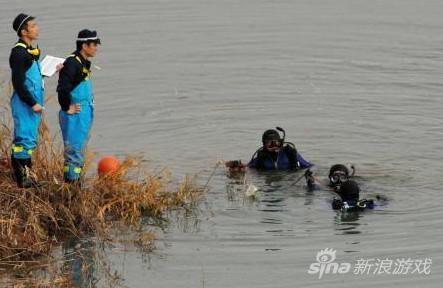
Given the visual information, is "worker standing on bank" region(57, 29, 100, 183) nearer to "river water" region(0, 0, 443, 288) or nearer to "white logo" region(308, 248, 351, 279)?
"river water" region(0, 0, 443, 288)

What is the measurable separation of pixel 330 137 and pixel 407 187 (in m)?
2.41

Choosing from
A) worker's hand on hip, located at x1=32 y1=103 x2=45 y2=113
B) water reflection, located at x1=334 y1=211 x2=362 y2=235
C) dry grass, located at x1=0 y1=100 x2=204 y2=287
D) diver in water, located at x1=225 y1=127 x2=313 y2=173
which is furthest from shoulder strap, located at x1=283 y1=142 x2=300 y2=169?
worker's hand on hip, located at x1=32 y1=103 x2=45 y2=113

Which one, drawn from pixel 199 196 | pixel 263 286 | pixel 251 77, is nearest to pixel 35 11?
pixel 251 77

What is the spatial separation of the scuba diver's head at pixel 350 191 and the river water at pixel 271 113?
0.24 metres

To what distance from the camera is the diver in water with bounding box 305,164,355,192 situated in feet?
44.2

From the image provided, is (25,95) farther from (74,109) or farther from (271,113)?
(271,113)

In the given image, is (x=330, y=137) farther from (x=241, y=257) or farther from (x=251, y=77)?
(x=241, y=257)

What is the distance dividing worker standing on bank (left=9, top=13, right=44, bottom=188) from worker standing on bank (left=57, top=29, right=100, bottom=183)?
0.92 ft

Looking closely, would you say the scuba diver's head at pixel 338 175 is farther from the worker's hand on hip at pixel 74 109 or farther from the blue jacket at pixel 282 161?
the worker's hand on hip at pixel 74 109

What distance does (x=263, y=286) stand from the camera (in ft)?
34.6

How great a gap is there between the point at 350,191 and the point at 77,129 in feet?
11.1

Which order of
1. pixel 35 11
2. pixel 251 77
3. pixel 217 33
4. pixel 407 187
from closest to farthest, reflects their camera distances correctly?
pixel 407 187 < pixel 251 77 < pixel 217 33 < pixel 35 11

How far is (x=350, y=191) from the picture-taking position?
42.4 ft

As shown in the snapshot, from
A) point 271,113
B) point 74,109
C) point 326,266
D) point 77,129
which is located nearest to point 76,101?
point 74,109
